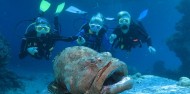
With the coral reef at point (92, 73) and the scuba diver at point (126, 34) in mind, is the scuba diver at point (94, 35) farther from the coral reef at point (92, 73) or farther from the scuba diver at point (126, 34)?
the coral reef at point (92, 73)

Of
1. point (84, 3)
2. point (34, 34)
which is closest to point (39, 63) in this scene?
point (84, 3)

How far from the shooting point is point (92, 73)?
3.52 m

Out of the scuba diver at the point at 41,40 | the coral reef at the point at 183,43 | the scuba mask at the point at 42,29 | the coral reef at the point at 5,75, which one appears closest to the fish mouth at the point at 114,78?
the scuba diver at the point at 41,40

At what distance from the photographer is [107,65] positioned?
3480 mm

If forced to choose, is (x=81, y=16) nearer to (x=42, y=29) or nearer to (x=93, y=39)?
(x=93, y=39)

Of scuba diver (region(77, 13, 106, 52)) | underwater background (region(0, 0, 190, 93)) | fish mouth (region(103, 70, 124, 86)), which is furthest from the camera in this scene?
underwater background (region(0, 0, 190, 93))

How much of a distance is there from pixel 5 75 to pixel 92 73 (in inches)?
432

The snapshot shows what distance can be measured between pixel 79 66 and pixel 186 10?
1925 cm

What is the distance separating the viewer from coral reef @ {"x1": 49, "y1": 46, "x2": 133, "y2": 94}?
342 centimetres

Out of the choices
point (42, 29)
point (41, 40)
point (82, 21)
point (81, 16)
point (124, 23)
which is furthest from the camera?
point (81, 16)

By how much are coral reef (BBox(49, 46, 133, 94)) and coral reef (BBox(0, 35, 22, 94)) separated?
8.65 metres

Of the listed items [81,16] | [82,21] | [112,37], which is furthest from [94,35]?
[81,16]

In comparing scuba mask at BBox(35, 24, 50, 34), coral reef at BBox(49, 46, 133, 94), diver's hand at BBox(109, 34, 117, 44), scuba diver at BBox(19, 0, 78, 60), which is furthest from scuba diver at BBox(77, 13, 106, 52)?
coral reef at BBox(49, 46, 133, 94)

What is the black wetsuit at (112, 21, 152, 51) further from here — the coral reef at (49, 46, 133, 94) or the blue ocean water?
the coral reef at (49, 46, 133, 94)
